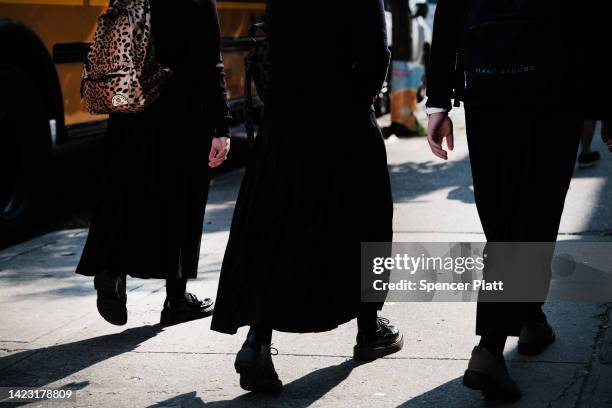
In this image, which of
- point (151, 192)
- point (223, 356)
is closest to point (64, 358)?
point (223, 356)

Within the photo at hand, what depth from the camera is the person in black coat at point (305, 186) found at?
4.07 m

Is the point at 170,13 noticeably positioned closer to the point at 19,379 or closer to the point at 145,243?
the point at 145,243

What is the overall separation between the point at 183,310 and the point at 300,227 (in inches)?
52.8

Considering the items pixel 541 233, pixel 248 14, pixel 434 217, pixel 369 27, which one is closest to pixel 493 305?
pixel 541 233

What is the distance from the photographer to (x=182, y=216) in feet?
16.8

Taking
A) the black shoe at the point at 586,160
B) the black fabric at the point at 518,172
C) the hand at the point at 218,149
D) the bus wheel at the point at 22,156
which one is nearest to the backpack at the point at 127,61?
the hand at the point at 218,149

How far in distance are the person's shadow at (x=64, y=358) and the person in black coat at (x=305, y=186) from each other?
0.80m

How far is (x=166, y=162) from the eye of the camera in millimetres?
5070

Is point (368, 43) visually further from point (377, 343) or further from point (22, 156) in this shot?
point (22, 156)

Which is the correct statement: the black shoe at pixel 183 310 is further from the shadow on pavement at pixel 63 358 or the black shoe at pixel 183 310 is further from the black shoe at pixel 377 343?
the black shoe at pixel 377 343

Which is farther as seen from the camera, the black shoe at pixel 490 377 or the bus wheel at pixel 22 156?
the bus wheel at pixel 22 156

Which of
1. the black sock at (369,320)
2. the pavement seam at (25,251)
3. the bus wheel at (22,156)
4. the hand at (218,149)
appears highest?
the hand at (218,149)

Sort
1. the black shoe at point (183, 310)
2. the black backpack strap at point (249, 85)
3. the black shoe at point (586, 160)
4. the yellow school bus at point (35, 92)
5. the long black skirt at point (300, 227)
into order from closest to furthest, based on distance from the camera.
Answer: the long black skirt at point (300, 227)
the black backpack strap at point (249, 85)
the black shoe at point (183, 310)
the yellow school bus at point (35, 92)
the black shoe at point (586, 160)

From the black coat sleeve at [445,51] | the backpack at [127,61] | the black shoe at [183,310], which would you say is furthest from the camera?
the black shoe at [183,310]
